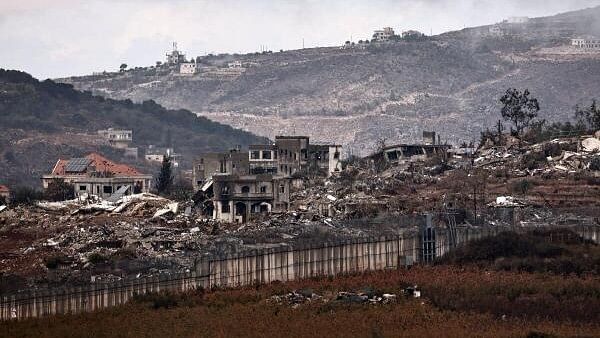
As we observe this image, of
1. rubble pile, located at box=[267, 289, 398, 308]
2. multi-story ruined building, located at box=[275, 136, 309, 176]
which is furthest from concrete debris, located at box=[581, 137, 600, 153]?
rubble pile, located at box=[267, 289, 398, 308]

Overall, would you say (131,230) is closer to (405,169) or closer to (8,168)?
(405,169)

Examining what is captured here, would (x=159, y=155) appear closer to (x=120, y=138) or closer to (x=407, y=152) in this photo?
(x=120, y=138)

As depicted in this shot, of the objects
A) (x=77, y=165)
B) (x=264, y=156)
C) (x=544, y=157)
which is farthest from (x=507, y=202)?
(x=77, y=165)

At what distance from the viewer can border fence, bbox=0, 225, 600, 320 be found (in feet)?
175

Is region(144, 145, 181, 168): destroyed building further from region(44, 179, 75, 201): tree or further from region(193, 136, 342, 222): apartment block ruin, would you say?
region(44, 179, 75, 201): tree

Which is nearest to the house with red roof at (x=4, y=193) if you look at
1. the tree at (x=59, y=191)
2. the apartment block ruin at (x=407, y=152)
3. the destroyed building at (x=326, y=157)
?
the tree at (x=59, y=191)

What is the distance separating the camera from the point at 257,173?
93.8 meters

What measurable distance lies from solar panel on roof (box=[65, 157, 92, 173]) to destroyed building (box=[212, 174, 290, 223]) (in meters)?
24.6

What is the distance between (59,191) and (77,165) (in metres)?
12.9

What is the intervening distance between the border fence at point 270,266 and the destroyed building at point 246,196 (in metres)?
15.9

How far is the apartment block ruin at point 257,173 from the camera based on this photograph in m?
81.9

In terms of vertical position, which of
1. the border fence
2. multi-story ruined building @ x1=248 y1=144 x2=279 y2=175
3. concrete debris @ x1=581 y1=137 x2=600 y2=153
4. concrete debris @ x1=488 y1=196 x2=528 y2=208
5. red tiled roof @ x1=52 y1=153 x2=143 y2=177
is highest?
concrete debris @ x1=581 y1=137 x2=600 y2=153

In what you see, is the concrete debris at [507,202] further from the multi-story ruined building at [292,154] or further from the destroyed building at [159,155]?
the destroyed building at [159,155]

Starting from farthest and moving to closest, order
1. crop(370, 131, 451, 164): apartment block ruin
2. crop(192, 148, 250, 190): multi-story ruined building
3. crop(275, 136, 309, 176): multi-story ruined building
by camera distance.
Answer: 1. crop(275, 136, 309, 176): multi-story ruined building
2. crop(370, 131, 451, 164): apartment block ruin
3. crop(192, 148, 250, 190): multi-story ruined building
